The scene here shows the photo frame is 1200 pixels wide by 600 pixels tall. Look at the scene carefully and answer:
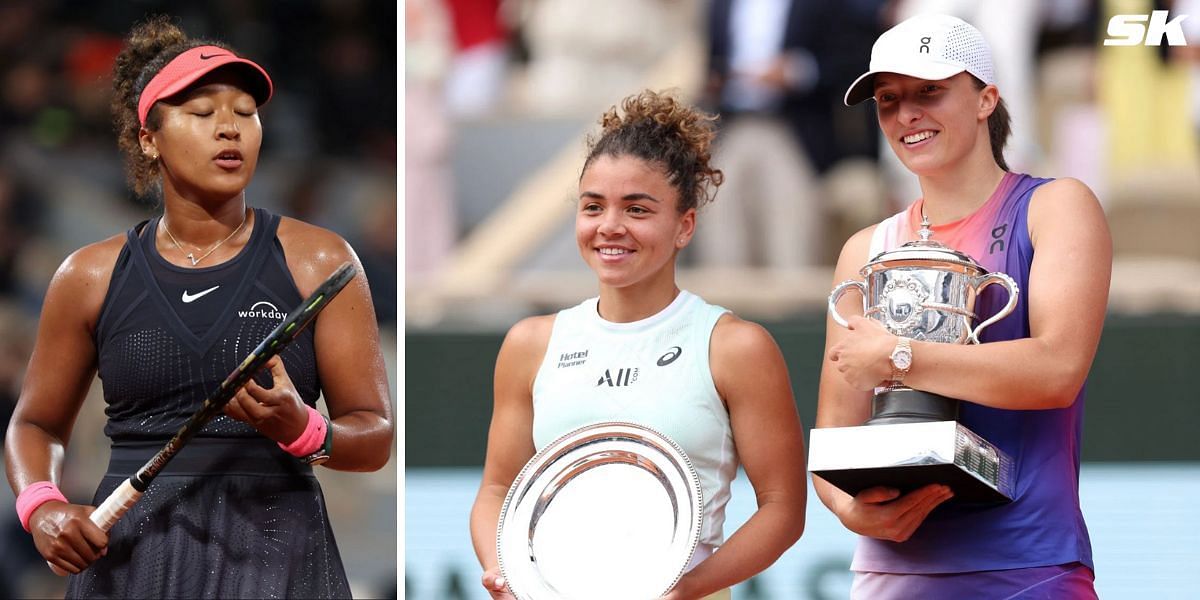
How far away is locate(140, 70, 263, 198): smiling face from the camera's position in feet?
8.76

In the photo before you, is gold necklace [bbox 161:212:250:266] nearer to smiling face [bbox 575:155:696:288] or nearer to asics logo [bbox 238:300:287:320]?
asics logo [bbox 238:300:287:320]

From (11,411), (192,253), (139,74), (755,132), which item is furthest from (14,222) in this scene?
(192,253)

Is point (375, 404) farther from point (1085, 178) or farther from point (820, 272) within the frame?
point (1085, 178)

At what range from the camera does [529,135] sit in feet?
23.3

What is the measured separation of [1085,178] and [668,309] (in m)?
3.91

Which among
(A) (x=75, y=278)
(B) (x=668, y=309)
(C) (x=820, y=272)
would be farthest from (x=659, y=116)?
(C) (x=820, y=272)

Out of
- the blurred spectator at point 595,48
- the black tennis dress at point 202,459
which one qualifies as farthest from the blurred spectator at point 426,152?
the black tennis dress at point 202,459

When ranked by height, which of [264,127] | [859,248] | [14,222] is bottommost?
[859,248]

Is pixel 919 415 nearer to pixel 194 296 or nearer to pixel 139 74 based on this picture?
pixel 194 296

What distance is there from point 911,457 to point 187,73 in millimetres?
1284

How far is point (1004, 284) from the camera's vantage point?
2.50m

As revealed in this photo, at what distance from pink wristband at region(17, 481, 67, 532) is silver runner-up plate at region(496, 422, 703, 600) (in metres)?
0.70

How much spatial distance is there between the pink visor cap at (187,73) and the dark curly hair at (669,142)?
0.59m

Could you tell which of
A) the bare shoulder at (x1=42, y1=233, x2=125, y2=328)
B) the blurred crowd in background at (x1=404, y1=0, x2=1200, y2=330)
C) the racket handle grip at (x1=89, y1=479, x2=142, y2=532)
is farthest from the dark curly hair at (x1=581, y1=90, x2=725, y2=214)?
the blurred crowd in background at (x1=404, y1=0, x2=1200, y2=330)
